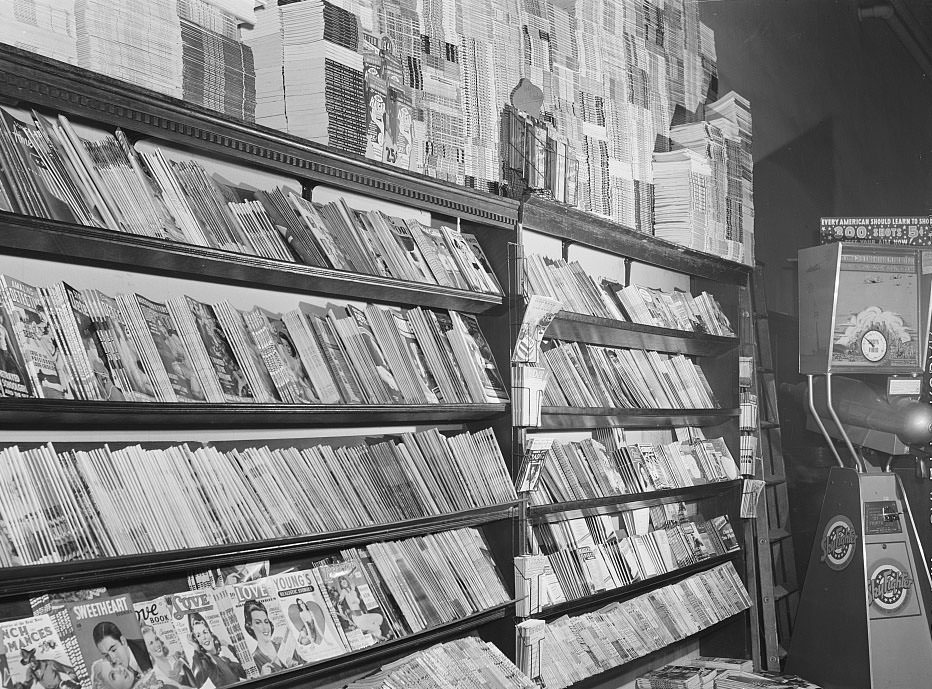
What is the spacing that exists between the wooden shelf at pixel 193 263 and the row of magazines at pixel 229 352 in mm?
77

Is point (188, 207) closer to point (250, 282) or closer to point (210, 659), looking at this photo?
point (250, 282)

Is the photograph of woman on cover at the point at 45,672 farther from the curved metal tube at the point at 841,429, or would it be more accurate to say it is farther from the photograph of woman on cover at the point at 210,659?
the curved metal tube at the point at 841,429

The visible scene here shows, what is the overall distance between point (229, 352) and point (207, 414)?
0.65 feet

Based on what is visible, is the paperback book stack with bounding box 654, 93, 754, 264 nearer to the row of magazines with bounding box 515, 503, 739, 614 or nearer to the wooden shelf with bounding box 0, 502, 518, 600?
the row of magazines with bounding box 515, 503, 739, 614

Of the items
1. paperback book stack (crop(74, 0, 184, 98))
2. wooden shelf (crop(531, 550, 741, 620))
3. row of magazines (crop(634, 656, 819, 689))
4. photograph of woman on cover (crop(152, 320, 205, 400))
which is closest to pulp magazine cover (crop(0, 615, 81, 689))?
photograph of woman on cover (crop(152, 320, 205, 400))

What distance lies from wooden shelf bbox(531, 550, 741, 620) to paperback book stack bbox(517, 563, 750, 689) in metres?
0.04

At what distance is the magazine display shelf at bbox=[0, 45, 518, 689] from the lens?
1969 mm

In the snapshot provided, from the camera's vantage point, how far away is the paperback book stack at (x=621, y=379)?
369cm

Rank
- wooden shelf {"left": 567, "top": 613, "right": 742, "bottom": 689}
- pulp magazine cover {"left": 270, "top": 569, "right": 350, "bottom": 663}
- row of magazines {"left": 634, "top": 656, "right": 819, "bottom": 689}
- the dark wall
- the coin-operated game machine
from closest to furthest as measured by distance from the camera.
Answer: pulp magazine cover {"left": 270, "top": 569, "right": 350, "bottom": 663} → wooden shelf {"left": 567, "top": 613, "right": 742, "bottom": 689} → row of magazines {"left": 634, "top": 656, "right": 819, "bottom": 689} → the coin-operated game machine → the dark wall

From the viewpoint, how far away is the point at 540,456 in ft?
10.8

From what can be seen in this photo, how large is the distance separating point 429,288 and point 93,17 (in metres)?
1.22

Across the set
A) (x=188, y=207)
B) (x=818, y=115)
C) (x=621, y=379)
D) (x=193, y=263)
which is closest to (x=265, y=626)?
(x=193, y=263)

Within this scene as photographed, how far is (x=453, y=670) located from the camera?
2.84 meters

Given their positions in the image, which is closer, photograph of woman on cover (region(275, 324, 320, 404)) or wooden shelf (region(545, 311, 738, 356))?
photograph of woman on cover (region(275, 324, 320, 404))
